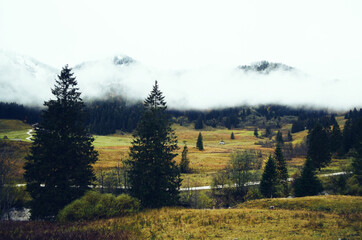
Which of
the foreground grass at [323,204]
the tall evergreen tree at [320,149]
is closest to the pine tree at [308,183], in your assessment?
the foreground grass at [323,204]

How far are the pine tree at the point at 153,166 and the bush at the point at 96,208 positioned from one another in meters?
2.86

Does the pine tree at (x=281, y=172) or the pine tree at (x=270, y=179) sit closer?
→ the pine tree at (x=270, y=179)

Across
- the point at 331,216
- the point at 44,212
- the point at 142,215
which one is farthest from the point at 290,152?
the point at 44,212

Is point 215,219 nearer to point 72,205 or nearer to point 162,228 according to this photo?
point 162,228

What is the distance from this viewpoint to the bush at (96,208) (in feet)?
58.8

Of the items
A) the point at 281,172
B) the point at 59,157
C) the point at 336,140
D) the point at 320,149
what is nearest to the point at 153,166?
the point at 59,157

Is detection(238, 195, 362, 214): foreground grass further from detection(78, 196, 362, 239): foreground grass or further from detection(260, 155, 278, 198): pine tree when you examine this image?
detection(260, 155, 278, 198): pine tree

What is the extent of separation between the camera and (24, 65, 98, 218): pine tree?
20.9 metres

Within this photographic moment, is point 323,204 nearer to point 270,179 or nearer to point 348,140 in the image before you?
point 270,179

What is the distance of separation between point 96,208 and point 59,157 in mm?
7717

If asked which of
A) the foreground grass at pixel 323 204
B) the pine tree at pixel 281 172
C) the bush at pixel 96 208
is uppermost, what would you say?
the bush at pixel 96 208

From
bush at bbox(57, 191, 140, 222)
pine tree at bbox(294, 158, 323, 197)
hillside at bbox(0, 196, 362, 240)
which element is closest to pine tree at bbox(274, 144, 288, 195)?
pine tree at bbox(294, 158, 323, 197)

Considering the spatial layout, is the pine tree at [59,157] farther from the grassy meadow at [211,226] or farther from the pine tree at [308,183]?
the pine tree at [308,183]

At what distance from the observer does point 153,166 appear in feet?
77.6
